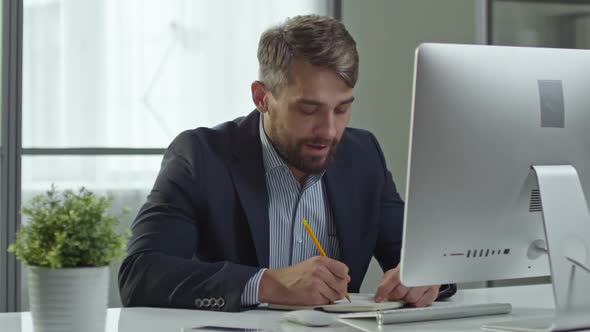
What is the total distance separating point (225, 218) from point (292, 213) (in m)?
0.21

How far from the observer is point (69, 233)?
4.09 feet

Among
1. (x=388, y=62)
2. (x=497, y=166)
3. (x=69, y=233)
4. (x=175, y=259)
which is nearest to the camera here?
(x=69, y=233)

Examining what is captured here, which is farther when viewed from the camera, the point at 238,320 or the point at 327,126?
the point at 327,126

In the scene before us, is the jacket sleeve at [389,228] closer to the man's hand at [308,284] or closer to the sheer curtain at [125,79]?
the man's hand at [308,284]

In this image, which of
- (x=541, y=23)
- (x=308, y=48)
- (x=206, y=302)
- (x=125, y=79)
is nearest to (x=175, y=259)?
(x=206, y=302)

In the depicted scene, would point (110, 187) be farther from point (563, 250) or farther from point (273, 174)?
point (563, 250)

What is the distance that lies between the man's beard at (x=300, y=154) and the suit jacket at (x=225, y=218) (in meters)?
0.06

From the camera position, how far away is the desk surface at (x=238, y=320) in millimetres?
1556

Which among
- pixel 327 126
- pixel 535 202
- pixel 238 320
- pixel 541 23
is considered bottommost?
pixel 238 320

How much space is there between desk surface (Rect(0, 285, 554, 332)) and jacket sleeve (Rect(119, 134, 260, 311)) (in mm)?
40

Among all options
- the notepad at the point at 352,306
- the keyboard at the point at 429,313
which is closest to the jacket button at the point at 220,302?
the notepad at the point at 352,306

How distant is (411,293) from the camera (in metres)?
1.84

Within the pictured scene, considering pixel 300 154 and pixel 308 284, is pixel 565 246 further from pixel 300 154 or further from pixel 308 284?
pixel 300 154

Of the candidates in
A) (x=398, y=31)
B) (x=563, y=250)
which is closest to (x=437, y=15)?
(x=398, y=31)
